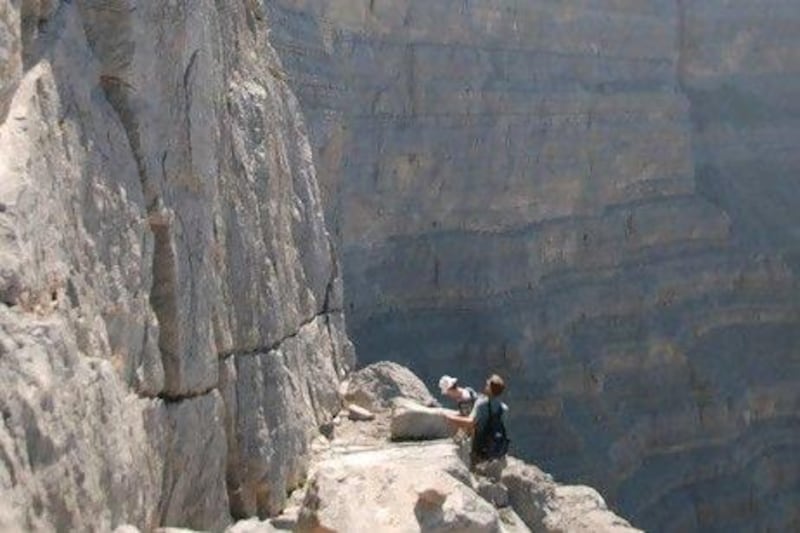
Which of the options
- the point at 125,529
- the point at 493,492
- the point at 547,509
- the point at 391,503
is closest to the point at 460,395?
the point at 547,509

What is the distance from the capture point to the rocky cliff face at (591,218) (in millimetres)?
20422

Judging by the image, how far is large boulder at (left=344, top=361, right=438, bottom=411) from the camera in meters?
11.0

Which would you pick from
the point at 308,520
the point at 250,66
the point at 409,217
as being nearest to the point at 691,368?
the point at 409,217

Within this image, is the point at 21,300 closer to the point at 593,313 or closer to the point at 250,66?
the point at 250,66

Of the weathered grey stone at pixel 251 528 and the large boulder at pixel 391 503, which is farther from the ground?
the weathered grey stone at pixel 251 528

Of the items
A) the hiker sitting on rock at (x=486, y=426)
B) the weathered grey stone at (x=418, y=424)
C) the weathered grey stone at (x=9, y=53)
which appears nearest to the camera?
the weathered grey stone at (x=9, y=53)

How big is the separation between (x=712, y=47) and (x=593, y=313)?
9.10m

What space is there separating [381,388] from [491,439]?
49.9 inches

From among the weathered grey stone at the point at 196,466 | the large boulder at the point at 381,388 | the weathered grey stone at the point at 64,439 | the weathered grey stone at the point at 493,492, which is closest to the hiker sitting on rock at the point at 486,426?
the weathered grey stone at the point at 493,492

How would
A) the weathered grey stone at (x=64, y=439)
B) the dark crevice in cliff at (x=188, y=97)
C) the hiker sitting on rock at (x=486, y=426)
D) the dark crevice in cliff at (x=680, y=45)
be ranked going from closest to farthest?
the weathered grey stone at (x=64, y=439), the dark crevice in cliff at (x=188, y=97), the hiker sitting on rock at (x=486, y=426), the dark crevice in cliff at (x=680, y=45)

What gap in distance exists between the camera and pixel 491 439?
1026 cm

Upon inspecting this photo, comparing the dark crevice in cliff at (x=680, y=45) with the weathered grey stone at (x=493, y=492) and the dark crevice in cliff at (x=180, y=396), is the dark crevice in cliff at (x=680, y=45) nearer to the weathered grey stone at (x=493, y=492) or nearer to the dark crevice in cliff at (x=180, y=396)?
the weathered grey stone at (x=493, y=492)

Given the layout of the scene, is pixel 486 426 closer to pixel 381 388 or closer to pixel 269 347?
pixel 381 388

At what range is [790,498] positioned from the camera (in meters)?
27.0
